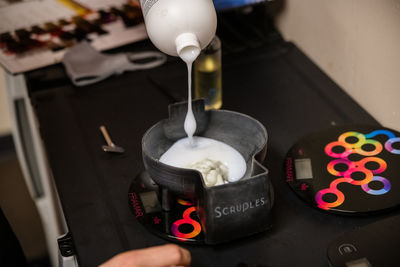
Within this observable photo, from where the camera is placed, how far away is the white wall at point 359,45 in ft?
3.44

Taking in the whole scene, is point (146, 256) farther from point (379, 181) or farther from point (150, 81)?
point (150, 81)

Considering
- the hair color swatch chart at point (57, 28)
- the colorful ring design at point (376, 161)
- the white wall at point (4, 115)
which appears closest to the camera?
the colorful ring design at point (376, 161)

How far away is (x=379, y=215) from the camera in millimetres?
915

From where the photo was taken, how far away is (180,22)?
824 millimetres

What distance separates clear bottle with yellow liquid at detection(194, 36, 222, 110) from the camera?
46.9 inches

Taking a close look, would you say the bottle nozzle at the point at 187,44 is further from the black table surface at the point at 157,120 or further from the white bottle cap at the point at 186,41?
the black table surface at the point at 157,120

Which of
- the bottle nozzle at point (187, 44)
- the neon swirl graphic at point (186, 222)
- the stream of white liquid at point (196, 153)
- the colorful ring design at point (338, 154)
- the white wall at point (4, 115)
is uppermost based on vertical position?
the bottle nozzle at point (187, 44)

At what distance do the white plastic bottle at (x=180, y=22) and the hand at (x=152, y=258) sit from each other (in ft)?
1.08

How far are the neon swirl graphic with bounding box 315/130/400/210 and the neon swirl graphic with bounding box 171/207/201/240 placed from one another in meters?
0.23

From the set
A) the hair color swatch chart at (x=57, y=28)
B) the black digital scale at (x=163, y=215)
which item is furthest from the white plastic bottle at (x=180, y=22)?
the hair color swatch chart at (x=57, y=28)

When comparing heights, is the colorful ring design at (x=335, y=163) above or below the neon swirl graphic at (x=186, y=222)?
above

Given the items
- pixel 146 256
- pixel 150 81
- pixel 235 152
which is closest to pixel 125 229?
pixel 146 256

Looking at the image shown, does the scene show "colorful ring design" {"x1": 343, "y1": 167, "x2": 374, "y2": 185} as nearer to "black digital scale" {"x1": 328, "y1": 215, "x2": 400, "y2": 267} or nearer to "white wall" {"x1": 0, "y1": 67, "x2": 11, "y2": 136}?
"black digital scale" {"x1": 328, "y1": 215, "x2": 400, "y2": 267}

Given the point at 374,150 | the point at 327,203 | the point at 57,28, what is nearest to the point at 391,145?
the point at 374,150
